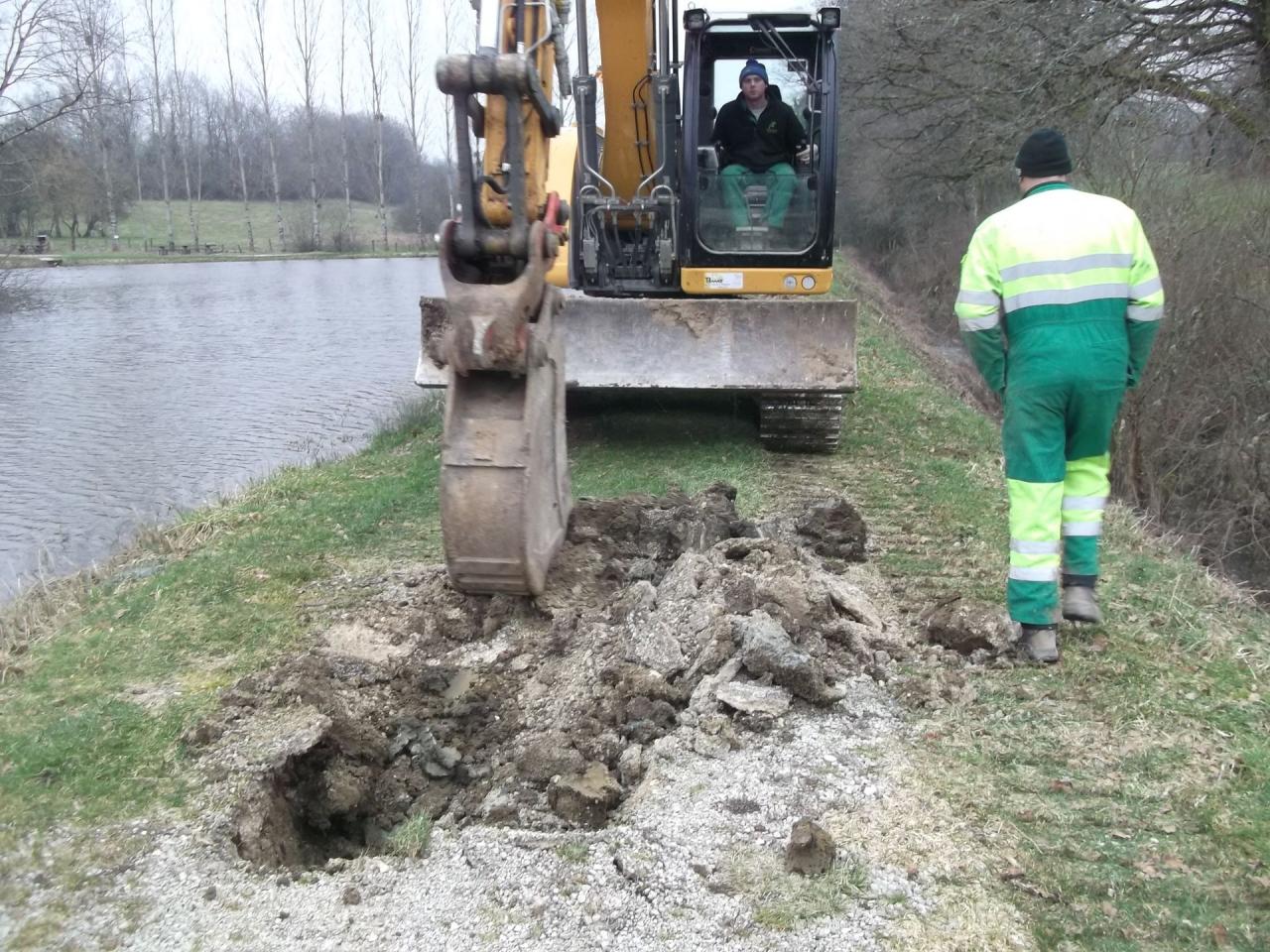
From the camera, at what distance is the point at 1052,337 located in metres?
3.86

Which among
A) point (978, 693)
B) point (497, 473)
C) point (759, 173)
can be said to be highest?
point (759, 173)

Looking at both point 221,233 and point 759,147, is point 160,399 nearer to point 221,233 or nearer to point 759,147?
point 759,147

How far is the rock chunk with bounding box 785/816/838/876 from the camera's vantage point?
9.13ft

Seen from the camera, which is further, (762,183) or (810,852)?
(762,183)

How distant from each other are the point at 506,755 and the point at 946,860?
1497mm

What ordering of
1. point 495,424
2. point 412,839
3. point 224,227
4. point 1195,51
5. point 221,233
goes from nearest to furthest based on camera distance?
point 412,839 → point 495,424 → point 1195,51 → point 221,233 → point 224,227

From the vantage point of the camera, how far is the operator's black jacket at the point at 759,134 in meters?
7.04

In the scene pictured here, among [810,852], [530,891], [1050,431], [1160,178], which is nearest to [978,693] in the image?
[1050,431]

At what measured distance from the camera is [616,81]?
24.0 ft

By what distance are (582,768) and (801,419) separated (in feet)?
14.3

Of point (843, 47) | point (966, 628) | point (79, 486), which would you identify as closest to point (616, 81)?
point (966, 628)

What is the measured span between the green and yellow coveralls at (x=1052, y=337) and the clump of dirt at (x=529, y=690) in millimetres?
738

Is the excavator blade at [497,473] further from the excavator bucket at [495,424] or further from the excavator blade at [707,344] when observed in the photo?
the excavator blade at [707,344]

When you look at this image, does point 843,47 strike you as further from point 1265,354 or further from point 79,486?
point 79,486
